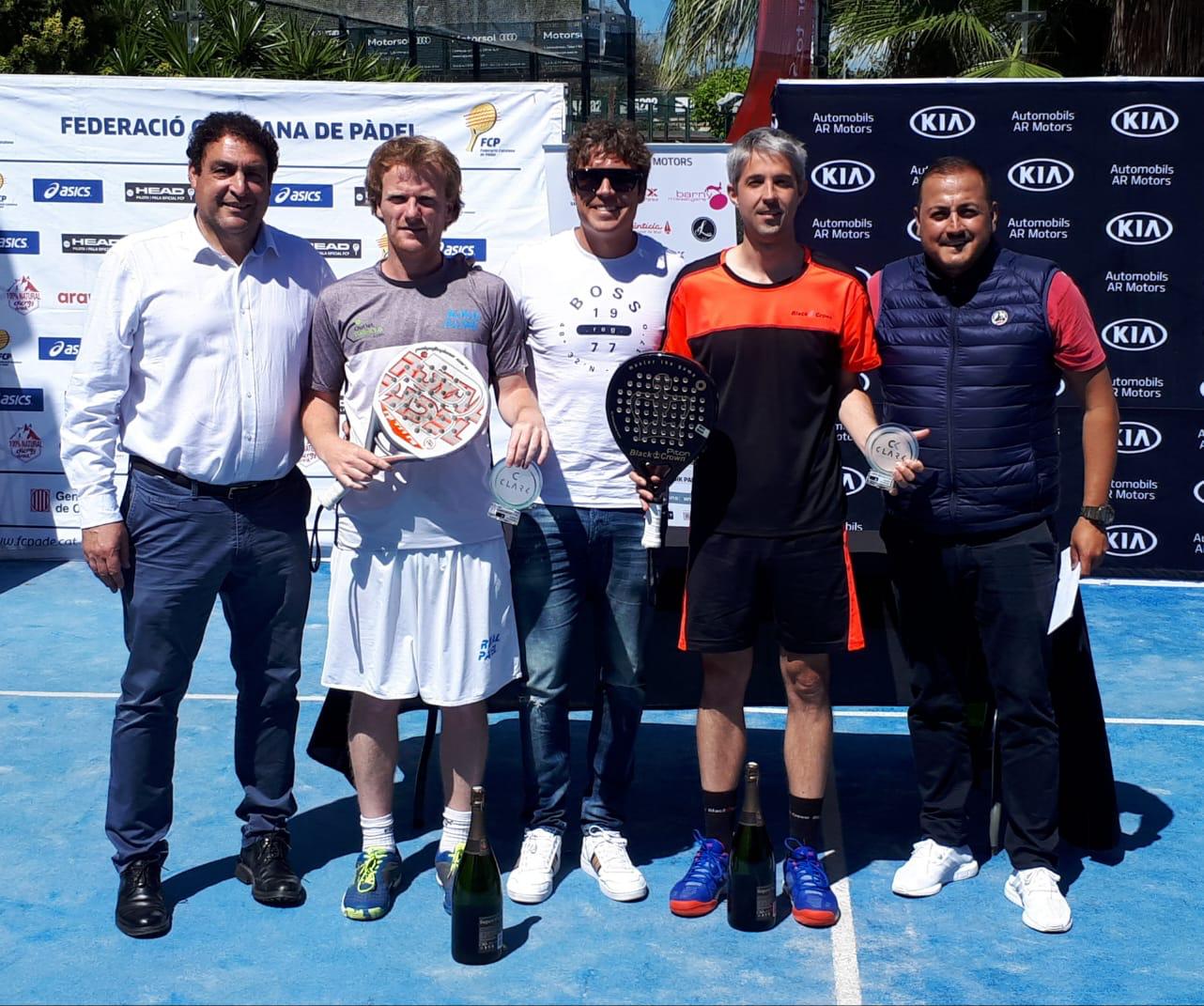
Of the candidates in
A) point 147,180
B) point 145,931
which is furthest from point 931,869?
point 147,180

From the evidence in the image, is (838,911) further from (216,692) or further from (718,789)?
(216,692)

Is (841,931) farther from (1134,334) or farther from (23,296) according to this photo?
(23,296)

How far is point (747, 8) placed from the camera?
58.0ft

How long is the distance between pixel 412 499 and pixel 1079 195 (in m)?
5.44

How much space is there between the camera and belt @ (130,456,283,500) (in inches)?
144

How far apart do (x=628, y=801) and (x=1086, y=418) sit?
77.5 inches

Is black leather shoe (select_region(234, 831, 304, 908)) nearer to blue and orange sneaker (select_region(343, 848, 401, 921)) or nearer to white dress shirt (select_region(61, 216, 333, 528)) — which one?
blue and orange sneaker (select_region(343, 848, 401, 921))

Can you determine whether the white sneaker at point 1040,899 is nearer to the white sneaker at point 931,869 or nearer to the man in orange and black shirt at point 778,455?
the white sneaker at point 931,869

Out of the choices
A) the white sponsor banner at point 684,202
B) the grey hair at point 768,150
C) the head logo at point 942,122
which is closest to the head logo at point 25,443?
the white sponsor banner at point 684,202

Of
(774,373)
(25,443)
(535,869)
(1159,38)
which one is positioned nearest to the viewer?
(774,373)

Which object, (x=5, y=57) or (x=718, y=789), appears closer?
(x=718, y=789)

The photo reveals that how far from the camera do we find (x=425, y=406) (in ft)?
11.5

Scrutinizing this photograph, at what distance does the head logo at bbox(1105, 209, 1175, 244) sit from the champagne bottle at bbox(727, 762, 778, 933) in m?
5.27

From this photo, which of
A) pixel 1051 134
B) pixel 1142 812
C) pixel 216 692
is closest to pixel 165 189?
pixel 216 692
